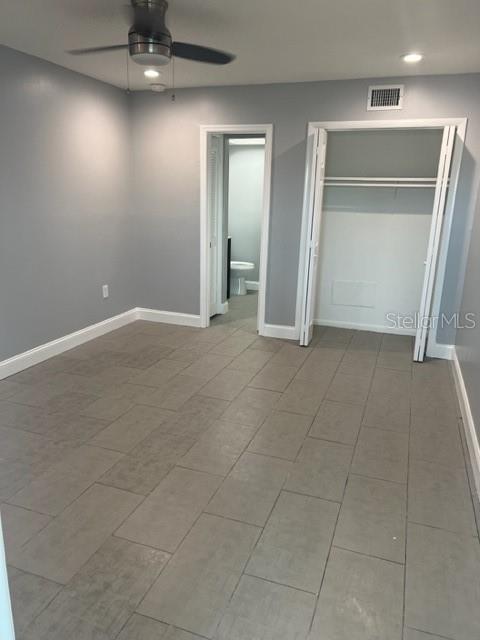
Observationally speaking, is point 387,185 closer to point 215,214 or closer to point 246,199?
point 215,214

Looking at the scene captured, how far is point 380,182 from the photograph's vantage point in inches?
187

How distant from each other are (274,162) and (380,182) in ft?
3.74

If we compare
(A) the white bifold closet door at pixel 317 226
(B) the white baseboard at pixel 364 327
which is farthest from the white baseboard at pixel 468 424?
(B) the white baseboard at pixel 364 327

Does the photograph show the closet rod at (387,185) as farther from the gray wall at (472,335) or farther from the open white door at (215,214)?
the open white door at (215,214)

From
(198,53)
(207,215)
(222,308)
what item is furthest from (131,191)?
(198,53)

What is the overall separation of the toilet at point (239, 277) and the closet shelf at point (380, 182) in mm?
2252

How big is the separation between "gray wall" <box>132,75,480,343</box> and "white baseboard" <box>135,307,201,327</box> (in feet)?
0.28

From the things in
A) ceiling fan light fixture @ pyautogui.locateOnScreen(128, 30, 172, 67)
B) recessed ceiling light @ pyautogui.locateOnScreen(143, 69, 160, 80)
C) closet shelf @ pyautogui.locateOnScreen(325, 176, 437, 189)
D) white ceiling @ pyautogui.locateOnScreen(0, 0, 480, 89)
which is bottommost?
closet shelf @ pyautogui.locateOnScreen(325, 176, 437, 189)

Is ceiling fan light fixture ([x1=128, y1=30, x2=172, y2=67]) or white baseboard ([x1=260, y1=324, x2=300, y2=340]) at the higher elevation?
ceiling fan light fixture ([x1=128, y1=30, x2=172, y2=67])

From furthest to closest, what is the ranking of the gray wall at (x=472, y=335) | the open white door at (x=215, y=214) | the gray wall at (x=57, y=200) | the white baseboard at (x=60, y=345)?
the open white door at (x=215, y=214) → the white baseboard at (x=60, y=345) → the gray wall at (x=57, y=200) → the gray wall at (x=472, y=335)

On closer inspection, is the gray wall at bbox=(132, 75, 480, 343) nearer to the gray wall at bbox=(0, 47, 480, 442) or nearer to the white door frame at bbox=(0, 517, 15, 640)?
the gray wall at bbox=(0, 47, 480, 442)

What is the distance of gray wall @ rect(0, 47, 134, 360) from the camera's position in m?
Result: 3.57

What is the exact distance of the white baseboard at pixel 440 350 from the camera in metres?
4.38

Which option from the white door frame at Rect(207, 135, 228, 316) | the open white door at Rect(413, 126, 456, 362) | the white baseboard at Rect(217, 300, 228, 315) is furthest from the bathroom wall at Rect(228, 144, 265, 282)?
the open white door at Rect(413, 126, 456, 362)
